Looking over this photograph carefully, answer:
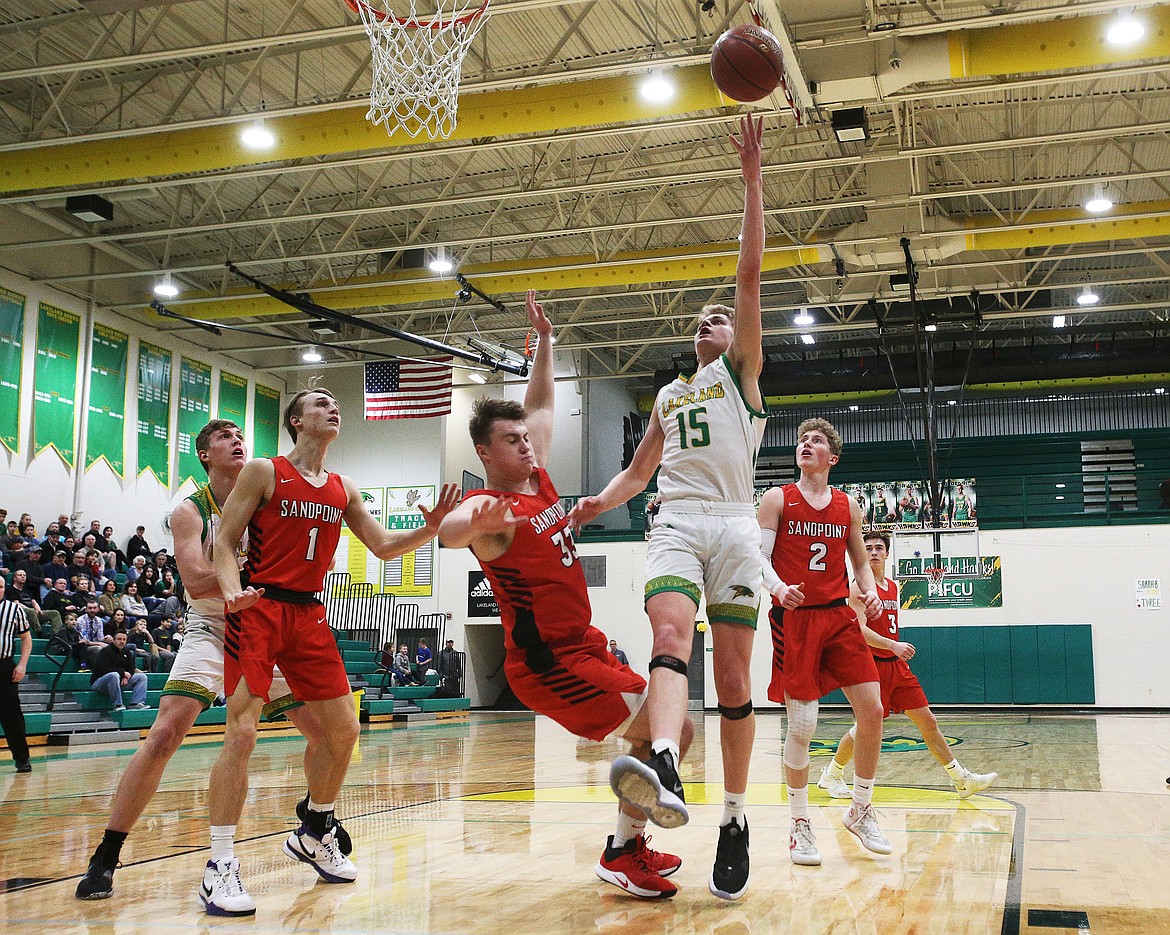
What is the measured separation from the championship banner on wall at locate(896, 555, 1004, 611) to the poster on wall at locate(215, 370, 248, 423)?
48.5 feet

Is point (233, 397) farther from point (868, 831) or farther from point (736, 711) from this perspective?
point (736, 711)

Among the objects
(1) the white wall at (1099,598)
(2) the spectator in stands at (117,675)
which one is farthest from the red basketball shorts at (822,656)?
(1) the white wall at (1099,598)

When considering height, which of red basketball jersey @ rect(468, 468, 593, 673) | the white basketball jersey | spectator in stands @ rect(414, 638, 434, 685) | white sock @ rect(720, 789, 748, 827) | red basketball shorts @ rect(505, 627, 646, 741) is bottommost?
spectator in stands @ rect(414, 638, 434, 685)

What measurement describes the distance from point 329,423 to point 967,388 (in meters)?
24.5

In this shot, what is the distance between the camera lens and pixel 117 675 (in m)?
14.4

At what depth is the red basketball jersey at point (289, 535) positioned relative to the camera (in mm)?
4395

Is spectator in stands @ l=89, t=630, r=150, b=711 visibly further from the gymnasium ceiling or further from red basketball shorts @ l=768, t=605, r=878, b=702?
red basketball shorts @ l=768, t=605, r=878, b=702

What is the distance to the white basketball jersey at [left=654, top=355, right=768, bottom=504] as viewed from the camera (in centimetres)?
423

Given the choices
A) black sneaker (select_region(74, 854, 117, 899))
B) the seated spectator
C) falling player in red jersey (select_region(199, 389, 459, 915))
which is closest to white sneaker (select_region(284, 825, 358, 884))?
falling player in red jersey (select_region(199, 389, 459, 915))

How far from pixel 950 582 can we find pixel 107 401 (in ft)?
55.1

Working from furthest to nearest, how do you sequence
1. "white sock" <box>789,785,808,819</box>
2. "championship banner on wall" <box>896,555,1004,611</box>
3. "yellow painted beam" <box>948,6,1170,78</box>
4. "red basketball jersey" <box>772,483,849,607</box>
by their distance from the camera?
"championship banner on wall" <box>896,555,1004,611</box> → "yellow painted beam" <box>948,6,1170,78</box> → "red basketball jersey" <box>772,483,849,607</box> → "white sock" <box>789,785,808,819</box>

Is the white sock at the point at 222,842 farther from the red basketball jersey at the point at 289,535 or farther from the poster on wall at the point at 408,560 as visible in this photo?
the poster on wall at the point at 408,560

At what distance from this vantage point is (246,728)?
4.19m

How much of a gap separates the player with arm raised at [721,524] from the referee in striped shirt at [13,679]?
7.66 metres
